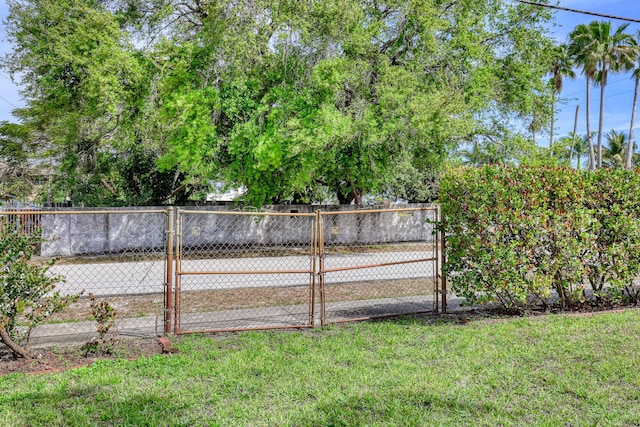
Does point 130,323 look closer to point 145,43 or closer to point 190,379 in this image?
point 190,379

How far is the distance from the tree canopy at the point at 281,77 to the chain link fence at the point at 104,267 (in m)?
2.92

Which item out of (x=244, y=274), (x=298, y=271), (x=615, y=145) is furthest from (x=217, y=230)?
(x=615, y=145)

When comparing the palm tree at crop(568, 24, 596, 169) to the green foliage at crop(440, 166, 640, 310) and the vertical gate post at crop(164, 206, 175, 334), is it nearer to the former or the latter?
the green foliage at crop(440, 166, 640, 310)

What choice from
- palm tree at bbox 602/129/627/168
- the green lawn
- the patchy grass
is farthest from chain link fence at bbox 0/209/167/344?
palm tree at bbox 602/129/627/168

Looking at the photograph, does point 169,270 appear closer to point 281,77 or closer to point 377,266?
point 377,266

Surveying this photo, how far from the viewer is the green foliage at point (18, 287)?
4510 mm

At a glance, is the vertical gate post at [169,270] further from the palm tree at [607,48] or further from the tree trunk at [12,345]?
the palm tree at [607,48]

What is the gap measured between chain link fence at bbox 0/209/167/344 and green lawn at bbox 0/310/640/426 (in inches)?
50.1

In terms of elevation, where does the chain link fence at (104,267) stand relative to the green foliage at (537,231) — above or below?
below

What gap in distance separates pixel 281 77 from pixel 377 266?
311 inches

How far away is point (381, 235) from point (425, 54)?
292 inches

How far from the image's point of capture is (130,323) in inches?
251

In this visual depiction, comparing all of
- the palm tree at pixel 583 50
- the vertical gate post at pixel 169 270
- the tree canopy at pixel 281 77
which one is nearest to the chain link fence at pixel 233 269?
the vertical gate post at pixel 169 270

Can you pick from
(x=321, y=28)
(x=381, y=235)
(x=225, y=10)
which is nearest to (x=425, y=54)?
(x=321, y=28)
